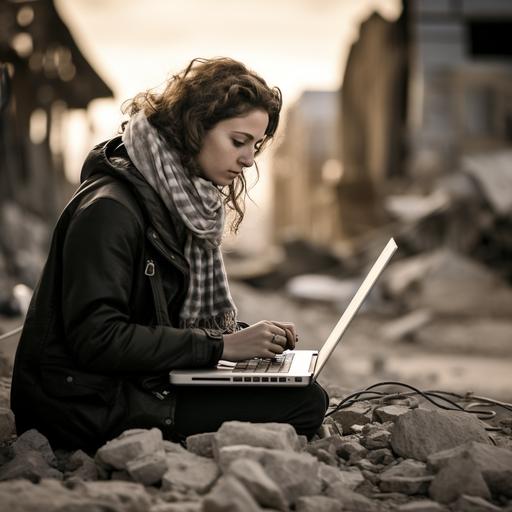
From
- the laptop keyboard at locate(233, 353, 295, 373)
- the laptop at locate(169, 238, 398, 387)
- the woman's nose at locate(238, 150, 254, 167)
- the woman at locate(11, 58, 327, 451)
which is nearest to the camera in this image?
the woman at locate(11, 58, 327, 451)

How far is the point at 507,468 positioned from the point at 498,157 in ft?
44.9

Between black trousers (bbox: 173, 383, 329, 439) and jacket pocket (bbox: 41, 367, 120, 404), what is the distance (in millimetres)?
277

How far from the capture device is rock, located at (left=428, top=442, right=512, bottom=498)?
294 centimetres

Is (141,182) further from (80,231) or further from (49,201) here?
(49,201)

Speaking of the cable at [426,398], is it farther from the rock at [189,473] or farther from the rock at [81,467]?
the rock at [81,467]

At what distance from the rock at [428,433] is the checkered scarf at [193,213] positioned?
84 centimetres

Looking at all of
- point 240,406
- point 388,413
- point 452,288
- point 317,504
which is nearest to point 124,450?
point 240,406

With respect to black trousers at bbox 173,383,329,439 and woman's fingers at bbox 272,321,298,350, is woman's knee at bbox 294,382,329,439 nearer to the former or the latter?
black trousers at bbox 173,383,329,439

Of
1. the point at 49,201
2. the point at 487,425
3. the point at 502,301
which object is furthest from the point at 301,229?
the point at 487,425

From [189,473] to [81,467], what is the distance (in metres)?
0.44

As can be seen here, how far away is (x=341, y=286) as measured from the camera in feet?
55.7

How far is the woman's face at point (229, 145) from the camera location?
3.37m

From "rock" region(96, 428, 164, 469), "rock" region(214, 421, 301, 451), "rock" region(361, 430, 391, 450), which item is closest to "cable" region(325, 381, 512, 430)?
"rock" region(361, 430, 391, 450)

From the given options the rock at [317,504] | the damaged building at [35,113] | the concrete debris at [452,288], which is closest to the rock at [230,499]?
the rock at [317,504]
